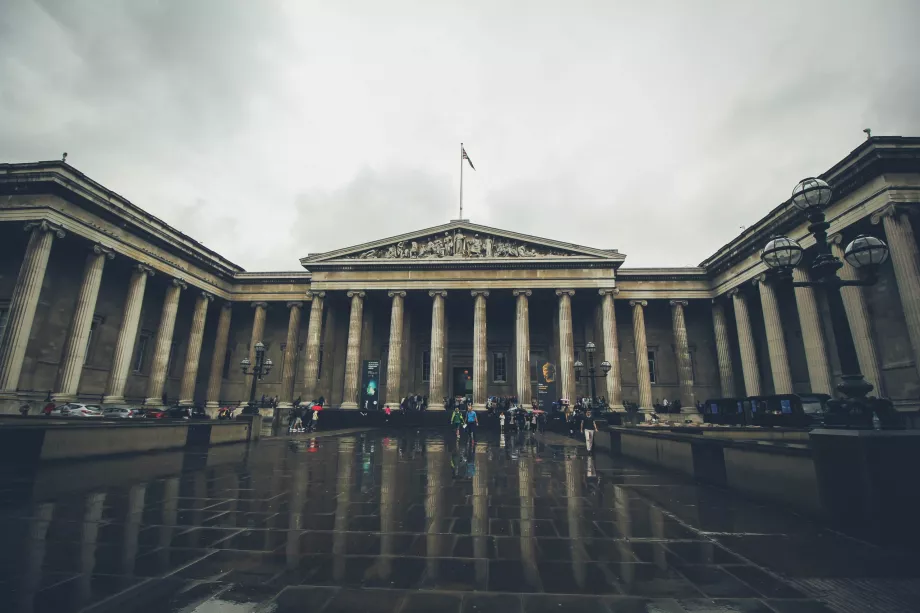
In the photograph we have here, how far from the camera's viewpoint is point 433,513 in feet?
18.6

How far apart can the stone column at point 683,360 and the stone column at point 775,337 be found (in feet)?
21.5

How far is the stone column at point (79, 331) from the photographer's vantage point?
22.6m

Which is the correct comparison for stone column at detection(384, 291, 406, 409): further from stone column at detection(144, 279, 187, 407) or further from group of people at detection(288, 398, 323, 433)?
stone column at detection(144, 279, 187, 407)

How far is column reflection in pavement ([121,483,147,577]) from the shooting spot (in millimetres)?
3756

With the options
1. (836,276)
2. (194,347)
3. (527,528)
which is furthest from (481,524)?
(194,347)

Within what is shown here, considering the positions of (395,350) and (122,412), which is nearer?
(122,412)

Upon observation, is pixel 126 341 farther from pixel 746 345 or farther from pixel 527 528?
pixel 746 345

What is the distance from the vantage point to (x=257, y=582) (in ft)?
10.9

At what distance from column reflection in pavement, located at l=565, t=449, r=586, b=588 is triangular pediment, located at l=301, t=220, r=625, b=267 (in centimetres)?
2247

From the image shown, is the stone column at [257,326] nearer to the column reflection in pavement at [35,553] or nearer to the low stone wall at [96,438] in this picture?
the low stone wall at [96,438]

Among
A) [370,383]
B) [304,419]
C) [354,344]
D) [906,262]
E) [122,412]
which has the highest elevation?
[906,262]

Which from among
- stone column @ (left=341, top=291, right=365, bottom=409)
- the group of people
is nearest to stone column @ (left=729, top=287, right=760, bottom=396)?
stone column @ (left=341, top=291, right=365, bottom=409)

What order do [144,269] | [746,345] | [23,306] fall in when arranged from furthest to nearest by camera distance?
[746,345], [144,269], [23,306]

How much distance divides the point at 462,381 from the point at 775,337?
23.9 m
